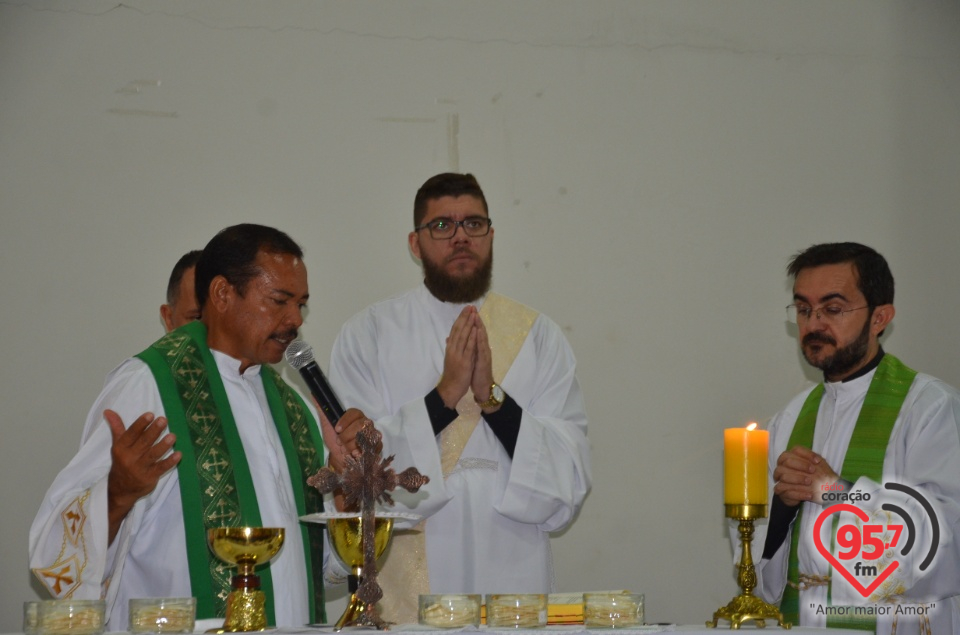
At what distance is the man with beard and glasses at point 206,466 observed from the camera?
3490mm

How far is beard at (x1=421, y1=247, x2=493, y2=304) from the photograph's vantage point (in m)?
5.48

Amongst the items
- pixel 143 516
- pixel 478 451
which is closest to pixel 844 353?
pixel 478 451

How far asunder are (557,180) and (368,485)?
12.8 feet

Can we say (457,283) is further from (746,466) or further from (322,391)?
(746,466)

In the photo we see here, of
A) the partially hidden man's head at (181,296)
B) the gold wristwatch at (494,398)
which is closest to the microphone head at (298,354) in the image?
the gold wristwatch at (494,398)

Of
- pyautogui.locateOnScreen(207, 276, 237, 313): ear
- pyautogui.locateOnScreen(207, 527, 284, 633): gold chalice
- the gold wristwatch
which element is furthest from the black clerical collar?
pyautogui.locateOnScreen(207, 527, 284, 633): gold chalice

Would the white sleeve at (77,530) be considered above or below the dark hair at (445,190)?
below

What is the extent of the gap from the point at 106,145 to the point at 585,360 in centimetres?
296

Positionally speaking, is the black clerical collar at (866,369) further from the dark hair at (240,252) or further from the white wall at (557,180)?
the dark hair at (240,252)

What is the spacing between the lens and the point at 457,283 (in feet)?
18.0

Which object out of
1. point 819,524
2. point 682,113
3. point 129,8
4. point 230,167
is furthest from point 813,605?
point 129,8

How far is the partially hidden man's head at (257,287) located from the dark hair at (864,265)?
2.31m

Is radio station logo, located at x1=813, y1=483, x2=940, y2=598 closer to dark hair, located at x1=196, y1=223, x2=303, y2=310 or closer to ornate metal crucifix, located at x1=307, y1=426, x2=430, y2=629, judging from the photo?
ornate metal crucifix, located at x1=307, y1=426, x2=430, y2=629

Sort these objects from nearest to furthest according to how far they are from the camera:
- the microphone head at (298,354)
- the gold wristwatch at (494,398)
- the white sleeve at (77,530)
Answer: the white sleeve at (77,530)
the microphone head at (298,354)
the gold wristwatch at (494,398)
